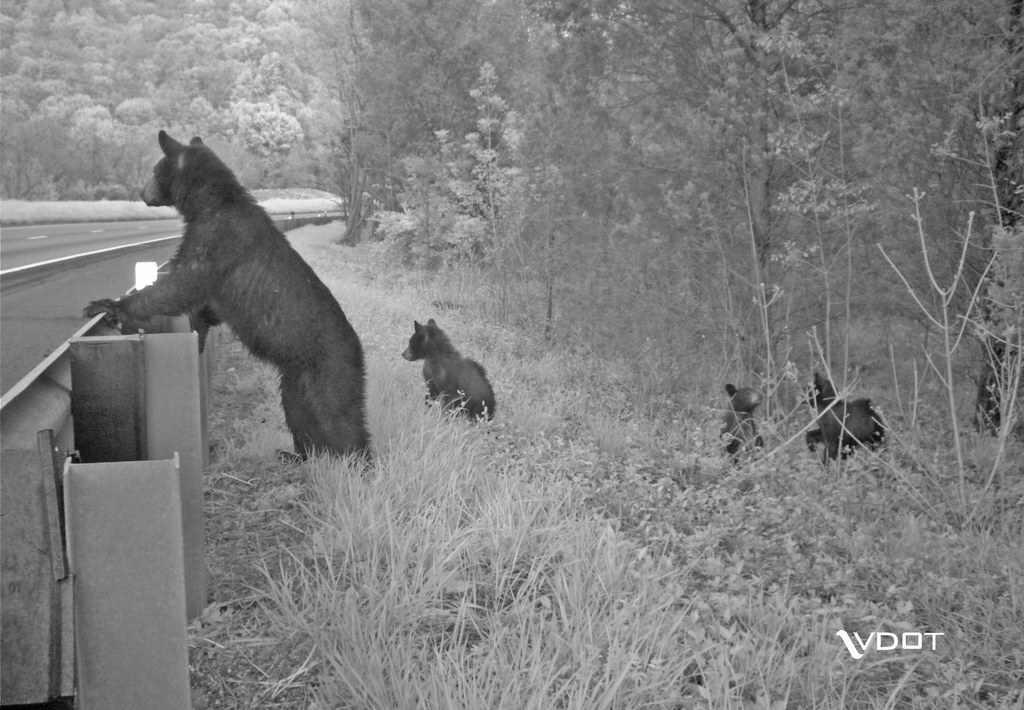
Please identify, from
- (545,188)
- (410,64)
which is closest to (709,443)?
(545,188)

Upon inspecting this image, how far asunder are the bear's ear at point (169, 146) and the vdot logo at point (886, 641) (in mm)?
4796

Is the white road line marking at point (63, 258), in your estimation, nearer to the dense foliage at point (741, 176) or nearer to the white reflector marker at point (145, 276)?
the dense foliage at point (741, 176)

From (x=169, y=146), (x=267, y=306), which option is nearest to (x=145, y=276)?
(x=267, y=306)

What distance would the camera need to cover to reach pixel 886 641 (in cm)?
400

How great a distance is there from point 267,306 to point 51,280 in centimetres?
1175

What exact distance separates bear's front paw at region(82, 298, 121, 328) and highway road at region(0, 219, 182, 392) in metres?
2.69

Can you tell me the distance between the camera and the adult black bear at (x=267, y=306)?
506 centimetres

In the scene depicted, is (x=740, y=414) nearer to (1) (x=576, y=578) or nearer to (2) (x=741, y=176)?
(2) (x=741, y=176)

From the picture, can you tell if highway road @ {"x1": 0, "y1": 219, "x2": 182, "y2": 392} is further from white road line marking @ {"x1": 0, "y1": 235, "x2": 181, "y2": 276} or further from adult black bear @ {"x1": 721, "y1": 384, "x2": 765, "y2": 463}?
adult black bear @ {"x1": 721, "y1": 384, "x2": 765, "y2": 463}

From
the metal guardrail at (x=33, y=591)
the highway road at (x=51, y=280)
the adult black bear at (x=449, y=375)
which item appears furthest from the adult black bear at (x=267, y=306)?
the metal guardrail at (x=33, y=591)

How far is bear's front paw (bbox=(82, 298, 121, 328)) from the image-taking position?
486 cm

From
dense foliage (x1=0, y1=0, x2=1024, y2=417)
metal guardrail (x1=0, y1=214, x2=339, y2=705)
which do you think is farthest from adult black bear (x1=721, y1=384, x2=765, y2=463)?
metal guardrail (x1=0, y1=214, x2=339, y2=705)

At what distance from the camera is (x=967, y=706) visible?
3.58 metres

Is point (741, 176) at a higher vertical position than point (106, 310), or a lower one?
higher
